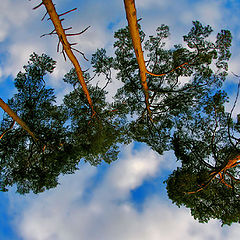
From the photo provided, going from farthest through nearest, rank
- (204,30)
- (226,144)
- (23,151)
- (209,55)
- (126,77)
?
(126,77)
(23,151)
(226,144)
(209,55)
(204,30)

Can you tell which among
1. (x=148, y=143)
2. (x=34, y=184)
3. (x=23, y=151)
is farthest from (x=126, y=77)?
(x=34, y=184)

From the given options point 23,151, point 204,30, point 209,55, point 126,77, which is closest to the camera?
point 204,30

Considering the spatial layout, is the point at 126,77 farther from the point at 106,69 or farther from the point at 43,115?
the point at 43,115

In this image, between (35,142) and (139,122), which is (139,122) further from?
Answer: (35,142)

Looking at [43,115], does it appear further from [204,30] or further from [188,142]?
[204,30]

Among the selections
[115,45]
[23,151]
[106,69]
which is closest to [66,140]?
[23,151]

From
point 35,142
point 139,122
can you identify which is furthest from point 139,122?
point 35,142

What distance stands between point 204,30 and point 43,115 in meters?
8.66

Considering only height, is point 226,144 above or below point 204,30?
below

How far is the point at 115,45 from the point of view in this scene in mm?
8188

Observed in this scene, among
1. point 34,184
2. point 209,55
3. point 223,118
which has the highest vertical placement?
point 34,184

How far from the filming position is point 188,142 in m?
8.62

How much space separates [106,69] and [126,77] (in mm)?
1586

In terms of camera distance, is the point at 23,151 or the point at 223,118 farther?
the point at 23,151
